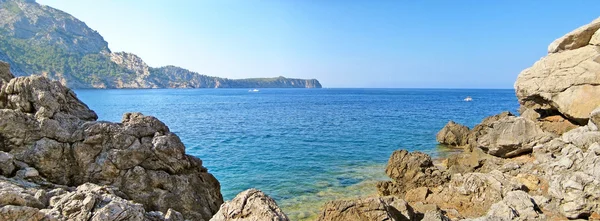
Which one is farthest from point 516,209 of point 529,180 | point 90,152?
point 90,152

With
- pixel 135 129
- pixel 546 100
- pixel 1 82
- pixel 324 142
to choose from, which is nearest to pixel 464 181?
pixel 546 100

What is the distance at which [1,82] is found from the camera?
41.6 feet

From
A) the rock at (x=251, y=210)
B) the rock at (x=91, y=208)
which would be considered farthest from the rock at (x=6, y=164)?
the rock at (x=251, y=210)

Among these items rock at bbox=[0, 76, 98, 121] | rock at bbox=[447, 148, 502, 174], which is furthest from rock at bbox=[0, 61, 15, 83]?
rock at bbox=[447, 148, 502, 174]

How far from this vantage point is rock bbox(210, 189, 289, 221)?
6801 millimetres

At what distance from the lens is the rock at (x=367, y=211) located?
11.5 m

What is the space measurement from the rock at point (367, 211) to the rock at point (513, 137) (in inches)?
486

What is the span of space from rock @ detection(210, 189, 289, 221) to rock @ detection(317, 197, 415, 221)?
536cm

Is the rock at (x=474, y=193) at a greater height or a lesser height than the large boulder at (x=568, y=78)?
lesser

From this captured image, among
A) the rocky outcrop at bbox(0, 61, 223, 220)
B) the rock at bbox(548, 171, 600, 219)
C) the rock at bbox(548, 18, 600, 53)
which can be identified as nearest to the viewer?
the rocky outcrop at bbox(0, 61, 223, 220)

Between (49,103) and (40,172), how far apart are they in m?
2.65

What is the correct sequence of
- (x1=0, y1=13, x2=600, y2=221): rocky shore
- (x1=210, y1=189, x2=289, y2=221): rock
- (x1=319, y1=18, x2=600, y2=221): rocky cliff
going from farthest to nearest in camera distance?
(x1=319, y1=18, x2=600, y2=221): rocky cliff → (x1=0, y1=13, x2=600, y2=221): rocky shore → (x1=210, y1=189, x2=289, y2=221): rock

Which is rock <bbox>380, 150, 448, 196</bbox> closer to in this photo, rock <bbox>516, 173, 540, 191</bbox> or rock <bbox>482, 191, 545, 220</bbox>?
rock <bbox>516, 173, 540, 191</bbox>

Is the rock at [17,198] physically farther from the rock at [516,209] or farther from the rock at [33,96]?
the rock at [516,209]
